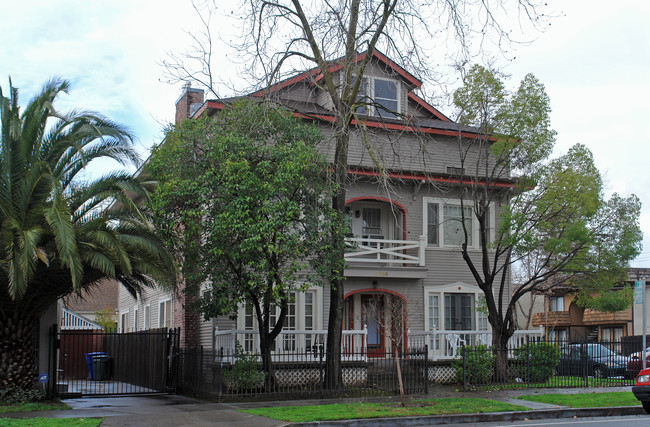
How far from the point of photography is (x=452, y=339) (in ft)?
76.3

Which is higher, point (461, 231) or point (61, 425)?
point (461, 231)

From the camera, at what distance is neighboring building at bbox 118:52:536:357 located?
23141 millimetres

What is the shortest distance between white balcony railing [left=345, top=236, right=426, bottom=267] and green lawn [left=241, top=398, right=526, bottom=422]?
287 inches

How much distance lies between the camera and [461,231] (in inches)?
1005

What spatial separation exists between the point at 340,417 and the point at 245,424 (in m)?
1.86

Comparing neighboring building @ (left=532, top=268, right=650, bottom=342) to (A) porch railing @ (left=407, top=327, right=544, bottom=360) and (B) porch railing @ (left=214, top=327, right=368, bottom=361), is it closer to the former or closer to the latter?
(A) porch railing @ (left=407, top=327, right=544, bottom=360)

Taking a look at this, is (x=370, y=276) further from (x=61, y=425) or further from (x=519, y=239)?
(x=61, y=425)

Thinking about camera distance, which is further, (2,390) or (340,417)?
(2,390)

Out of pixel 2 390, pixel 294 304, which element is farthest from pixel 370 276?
pixel 2 390

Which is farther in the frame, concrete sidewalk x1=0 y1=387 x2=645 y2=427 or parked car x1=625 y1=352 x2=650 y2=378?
parked car x1=625 y1=352 x2=650 y2=378

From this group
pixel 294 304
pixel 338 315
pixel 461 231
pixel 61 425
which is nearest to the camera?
pixel 61 425

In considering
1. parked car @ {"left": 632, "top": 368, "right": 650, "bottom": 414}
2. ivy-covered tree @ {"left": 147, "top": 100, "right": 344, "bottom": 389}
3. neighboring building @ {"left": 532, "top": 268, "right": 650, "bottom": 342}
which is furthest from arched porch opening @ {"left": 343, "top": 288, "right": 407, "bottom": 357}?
neighboring building @ {"left": 532, "top": 268, "right": 650, "bottom": 342}

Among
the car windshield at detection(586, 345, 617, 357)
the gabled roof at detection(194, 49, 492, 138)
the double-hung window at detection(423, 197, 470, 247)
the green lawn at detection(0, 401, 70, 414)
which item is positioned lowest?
the green lawn at detection(0, 401, 70, 414)

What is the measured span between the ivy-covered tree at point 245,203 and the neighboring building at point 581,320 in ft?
86.5
